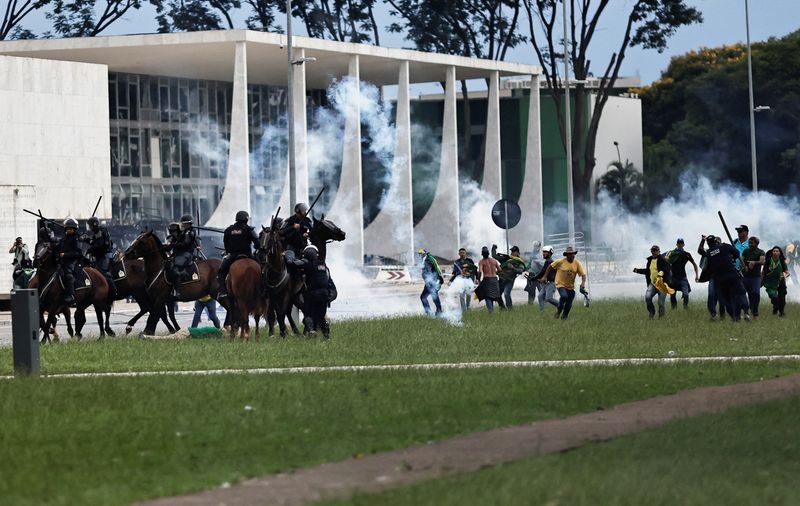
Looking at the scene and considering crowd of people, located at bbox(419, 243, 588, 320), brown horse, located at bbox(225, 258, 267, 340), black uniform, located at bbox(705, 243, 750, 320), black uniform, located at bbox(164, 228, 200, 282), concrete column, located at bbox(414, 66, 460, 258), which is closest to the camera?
brown horse, located at bbox(225, 258, 267, 340)

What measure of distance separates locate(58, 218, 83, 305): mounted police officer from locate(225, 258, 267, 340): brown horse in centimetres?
287

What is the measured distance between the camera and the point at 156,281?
27328 millimetres

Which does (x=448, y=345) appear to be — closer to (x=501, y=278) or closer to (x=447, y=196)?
(x=501, y=278)

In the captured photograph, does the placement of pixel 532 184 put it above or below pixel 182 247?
above

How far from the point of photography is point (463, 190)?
83750mm

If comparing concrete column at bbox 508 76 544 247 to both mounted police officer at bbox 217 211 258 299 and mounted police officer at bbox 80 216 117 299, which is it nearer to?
mounted police officer at bbox 80 216 117 299

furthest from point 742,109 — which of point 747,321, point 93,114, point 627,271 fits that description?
point 747,321

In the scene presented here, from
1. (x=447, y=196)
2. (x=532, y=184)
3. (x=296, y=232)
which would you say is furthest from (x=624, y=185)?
(x=296, y=232)

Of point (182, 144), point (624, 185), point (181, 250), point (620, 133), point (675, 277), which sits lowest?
point (675, 277)

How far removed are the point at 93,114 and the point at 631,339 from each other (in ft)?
139

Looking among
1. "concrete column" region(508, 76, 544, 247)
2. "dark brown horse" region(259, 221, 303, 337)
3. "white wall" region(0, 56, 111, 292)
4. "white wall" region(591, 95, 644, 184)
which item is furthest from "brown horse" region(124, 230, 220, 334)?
"white wall" region(591, 95, 644, 184)

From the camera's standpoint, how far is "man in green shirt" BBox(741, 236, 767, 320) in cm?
2919

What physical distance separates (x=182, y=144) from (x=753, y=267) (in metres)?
52.3

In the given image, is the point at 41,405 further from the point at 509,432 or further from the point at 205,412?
the point at 509,432
